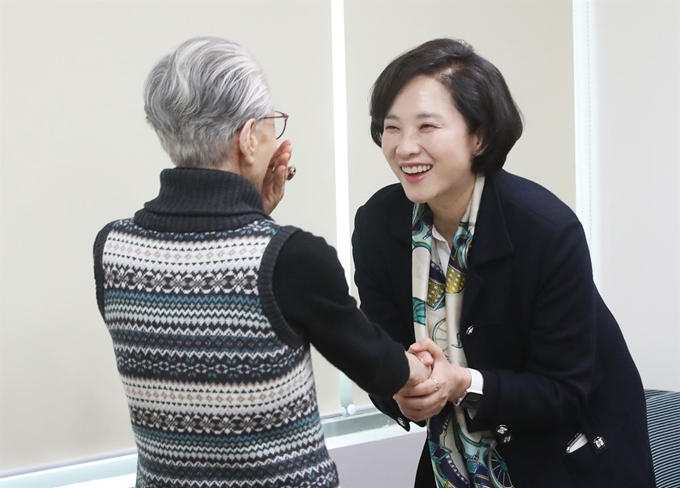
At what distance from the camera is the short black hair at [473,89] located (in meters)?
1.63

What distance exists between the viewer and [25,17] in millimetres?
2447

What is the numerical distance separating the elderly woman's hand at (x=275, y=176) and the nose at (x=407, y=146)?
0.26 m

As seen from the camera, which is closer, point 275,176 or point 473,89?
point 275,176

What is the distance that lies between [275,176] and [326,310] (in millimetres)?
400

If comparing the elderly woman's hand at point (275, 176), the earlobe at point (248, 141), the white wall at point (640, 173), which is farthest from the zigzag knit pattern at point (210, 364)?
the white wall at point (640, 173)

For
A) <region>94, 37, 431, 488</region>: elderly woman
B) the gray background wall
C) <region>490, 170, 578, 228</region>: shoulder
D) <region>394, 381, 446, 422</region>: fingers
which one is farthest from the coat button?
the gray background wall

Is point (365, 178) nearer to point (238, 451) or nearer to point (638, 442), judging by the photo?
point (638, 442)

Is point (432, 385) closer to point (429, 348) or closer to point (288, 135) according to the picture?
point (429, 348)

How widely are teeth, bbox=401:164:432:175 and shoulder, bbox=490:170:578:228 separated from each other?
0.48ft

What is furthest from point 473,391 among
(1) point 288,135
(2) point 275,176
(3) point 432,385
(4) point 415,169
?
(1) point 288,135

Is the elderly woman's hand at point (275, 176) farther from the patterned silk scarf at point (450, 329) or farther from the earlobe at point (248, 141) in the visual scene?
the patterned silk scarf at point (450, 329)

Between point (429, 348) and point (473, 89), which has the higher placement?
point (473, 89)

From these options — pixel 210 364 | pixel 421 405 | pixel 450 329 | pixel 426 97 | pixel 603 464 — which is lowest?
pixel 603 464

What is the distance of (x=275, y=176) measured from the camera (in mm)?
1485
